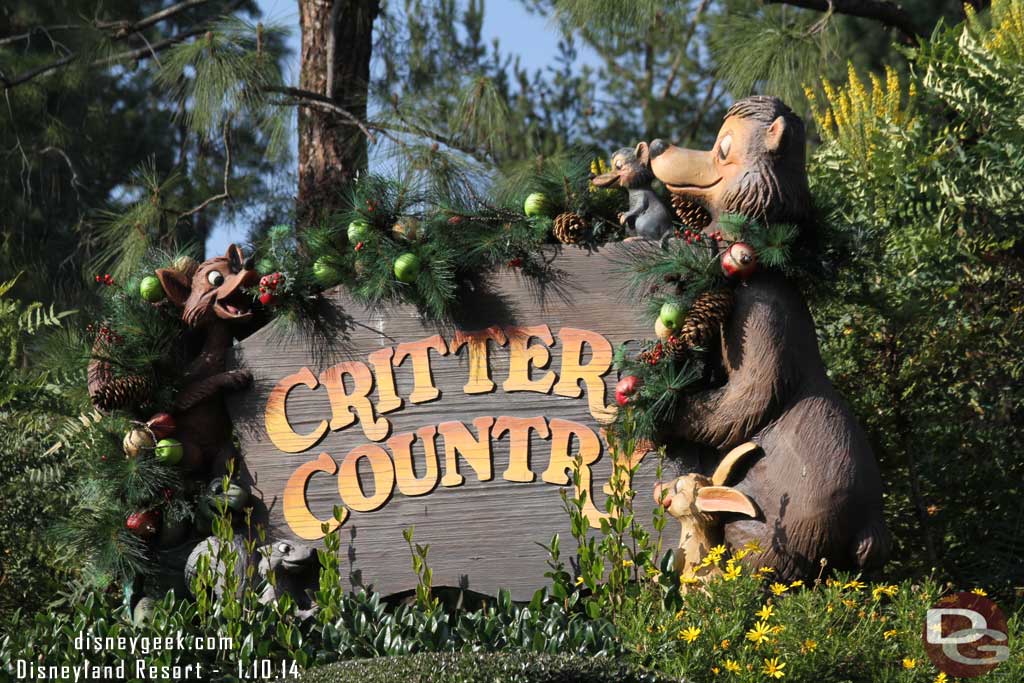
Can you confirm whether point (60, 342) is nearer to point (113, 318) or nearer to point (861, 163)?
point (113, 318)

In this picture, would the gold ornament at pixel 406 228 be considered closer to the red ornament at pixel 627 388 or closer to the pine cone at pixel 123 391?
the red ornament at pixel 627 388

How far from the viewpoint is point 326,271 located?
4730 mm

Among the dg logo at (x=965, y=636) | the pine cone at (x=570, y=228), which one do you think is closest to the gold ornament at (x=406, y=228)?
the pine cone at (x=570, y=228)

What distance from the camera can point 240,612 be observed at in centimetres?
398

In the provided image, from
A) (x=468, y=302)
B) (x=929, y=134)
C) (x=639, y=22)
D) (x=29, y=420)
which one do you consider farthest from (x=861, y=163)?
(x=29, y=420)

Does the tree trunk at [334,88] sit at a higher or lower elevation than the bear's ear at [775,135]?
higher

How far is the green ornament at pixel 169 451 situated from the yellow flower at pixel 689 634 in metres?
2.14

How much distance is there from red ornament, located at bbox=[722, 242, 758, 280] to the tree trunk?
2.90 m

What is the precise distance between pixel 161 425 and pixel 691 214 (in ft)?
7.15

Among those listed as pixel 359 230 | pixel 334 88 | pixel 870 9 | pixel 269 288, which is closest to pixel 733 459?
pixel 359 230

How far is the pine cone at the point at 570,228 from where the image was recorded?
15.2 feet

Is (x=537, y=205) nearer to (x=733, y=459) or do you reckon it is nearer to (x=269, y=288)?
(x=269, y=288)

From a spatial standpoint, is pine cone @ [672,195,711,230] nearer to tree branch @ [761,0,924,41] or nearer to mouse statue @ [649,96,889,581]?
mouse statue @ [649,96,889,581]

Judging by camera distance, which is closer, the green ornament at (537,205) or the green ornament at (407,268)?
the green ornament at (407,268)
